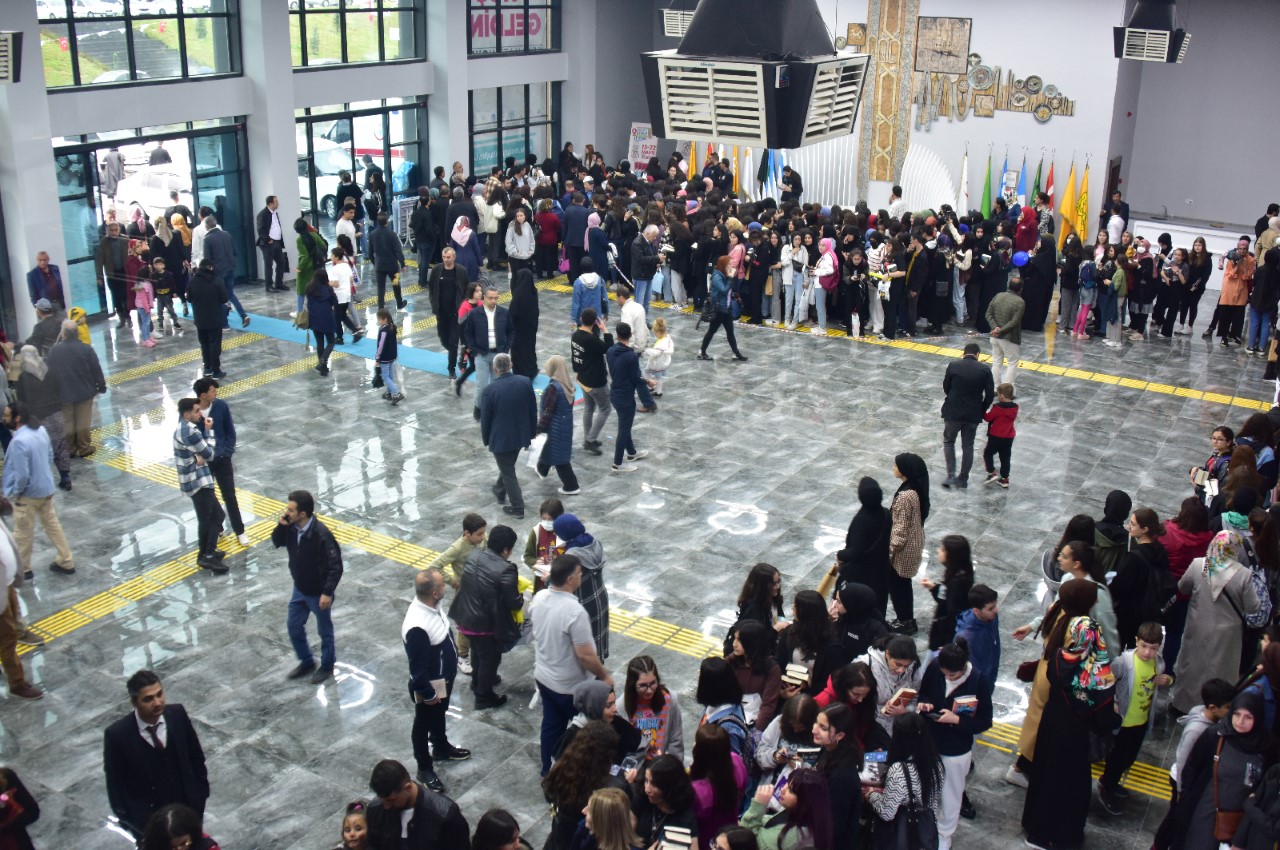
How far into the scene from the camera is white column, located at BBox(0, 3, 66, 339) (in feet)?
50.0

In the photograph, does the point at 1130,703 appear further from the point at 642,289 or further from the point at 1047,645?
the point at 642,289

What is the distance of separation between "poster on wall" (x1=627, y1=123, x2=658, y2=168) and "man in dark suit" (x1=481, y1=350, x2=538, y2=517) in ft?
53.0

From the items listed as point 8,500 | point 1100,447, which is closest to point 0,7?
point 8,500

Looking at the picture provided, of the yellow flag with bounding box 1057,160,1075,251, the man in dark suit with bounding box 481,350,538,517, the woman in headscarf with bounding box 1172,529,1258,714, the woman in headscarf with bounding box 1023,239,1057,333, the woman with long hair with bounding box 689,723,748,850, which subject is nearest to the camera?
the woman with long hair with bounding box 689,723,748,850

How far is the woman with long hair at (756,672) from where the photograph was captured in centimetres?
661


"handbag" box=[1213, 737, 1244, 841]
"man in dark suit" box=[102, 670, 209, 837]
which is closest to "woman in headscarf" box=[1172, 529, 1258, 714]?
"handbag" box=[1213, 737, 1244, 841]

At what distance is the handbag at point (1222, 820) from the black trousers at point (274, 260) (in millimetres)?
15535

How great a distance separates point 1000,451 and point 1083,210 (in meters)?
12.0

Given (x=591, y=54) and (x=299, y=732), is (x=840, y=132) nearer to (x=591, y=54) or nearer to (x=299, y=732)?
(x=299, y=732)

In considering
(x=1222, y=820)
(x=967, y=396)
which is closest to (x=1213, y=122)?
(x=967, y=396)

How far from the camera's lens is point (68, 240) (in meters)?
16.8

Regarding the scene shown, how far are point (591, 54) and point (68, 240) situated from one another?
1246cm

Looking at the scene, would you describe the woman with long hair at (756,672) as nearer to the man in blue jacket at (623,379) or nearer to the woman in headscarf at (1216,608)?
the woman in headscarf at (1216,608)

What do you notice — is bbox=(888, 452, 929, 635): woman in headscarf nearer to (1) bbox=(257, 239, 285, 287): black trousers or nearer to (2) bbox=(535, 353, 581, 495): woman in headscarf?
(2) bbox=(535, 353, 581, 495): woman in headscarf
